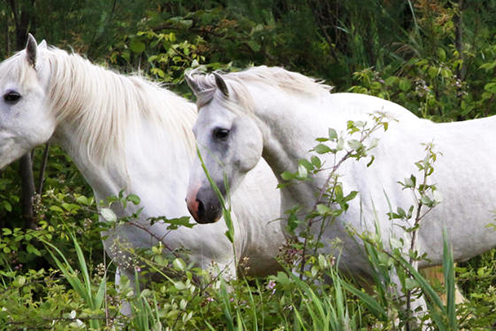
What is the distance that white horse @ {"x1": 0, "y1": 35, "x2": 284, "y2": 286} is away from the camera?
3.96 m

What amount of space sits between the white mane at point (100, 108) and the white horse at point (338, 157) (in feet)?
2.32

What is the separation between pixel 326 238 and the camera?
11.6 feet

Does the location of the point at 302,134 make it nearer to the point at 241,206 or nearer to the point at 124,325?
the point at 241,206

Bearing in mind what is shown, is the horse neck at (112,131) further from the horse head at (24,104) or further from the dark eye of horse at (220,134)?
the dark eye of horse at (220,134)

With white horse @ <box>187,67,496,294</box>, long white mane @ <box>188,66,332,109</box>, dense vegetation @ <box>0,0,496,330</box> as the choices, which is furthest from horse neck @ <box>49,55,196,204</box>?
white horse @ <box>187,67,496,294</box>

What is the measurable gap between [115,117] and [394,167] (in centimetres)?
132

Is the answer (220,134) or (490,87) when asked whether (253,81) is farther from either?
(490,87)

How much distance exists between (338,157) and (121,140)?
1.07 m

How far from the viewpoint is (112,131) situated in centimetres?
411

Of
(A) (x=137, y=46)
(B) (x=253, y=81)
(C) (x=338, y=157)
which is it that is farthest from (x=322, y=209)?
(A) (x=137, y=46)

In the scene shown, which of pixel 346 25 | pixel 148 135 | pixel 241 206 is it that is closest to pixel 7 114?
pixel 148 135

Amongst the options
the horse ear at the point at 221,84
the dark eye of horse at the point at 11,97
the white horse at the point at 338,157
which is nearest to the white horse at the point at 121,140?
the dark eye of horse at the point at 11,97

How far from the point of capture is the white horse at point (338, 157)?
11.3 feet

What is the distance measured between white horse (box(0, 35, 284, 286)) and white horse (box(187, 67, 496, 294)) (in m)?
0.59
